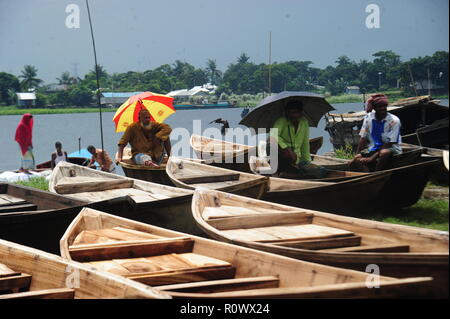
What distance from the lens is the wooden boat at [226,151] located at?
9.80m

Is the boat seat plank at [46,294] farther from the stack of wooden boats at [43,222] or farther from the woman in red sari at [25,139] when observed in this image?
the woman in red sari at [25,139]

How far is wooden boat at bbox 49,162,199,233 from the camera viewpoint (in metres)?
6.44

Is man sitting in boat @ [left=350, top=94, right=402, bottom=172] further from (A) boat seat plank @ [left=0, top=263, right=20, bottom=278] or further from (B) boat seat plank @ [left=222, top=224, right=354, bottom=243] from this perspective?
(A) boat seat plank @ [left=0, top=263, right=20, bottom=278]

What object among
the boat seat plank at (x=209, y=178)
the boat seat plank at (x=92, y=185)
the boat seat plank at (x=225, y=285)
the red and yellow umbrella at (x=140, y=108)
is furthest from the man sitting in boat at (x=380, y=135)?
the red and yellow umbrella at (x=140, y=108)

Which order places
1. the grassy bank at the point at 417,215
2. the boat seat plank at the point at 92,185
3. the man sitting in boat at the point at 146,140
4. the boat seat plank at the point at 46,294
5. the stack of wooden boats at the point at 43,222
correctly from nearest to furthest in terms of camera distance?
the boat seat plank at the point at 46,294
the stack of wooden boats at the point at 43,222
the grassy bank at the point at 417,215
the boat seat plank at the point at 92,185
the man sitting in boat at the point at 146,140

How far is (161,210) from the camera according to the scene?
6496 millimetres

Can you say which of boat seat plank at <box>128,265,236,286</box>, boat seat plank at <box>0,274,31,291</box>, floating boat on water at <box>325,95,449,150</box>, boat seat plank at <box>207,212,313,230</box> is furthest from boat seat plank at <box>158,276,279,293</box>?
floating boat on water at <box>325,95,449,150</box>

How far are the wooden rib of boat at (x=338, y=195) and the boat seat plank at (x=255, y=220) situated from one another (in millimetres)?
1859

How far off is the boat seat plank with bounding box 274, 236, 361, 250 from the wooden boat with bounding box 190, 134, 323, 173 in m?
5.27
